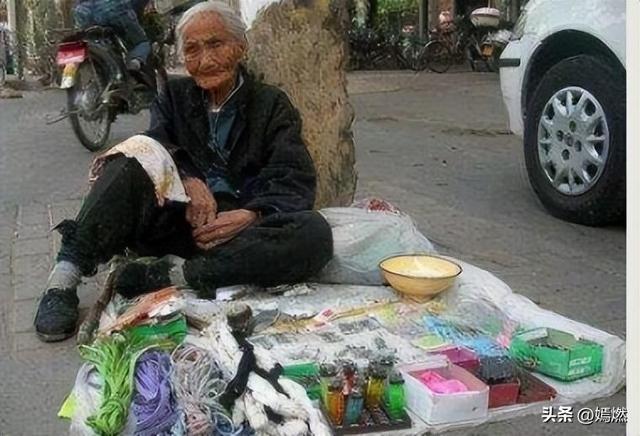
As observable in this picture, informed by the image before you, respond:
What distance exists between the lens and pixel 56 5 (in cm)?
1282

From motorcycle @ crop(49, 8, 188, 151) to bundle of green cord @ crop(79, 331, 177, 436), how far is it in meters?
4.58

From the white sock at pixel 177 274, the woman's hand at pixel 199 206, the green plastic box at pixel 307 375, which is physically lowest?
the green plastic box at pixel 307 375

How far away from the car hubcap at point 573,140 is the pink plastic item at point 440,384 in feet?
7.71

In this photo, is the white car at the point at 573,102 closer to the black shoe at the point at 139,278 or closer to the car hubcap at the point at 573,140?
the car hubcap at the point at 573,140

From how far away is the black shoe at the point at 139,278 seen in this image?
350 centimetres

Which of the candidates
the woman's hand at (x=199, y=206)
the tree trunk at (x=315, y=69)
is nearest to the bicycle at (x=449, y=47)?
the tree trunk at (x=315, y=69)

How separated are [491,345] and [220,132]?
1.34 meters

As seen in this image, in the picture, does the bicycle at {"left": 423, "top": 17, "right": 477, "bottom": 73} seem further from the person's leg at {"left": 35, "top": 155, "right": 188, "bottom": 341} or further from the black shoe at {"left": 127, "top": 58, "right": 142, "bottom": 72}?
the person's leg at {"left": 35, "top": 155, "right": 188, "bottom": 341}

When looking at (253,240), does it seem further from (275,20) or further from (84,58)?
(84,58)

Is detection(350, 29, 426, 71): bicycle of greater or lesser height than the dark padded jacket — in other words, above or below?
below

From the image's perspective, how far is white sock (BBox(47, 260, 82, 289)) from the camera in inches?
141

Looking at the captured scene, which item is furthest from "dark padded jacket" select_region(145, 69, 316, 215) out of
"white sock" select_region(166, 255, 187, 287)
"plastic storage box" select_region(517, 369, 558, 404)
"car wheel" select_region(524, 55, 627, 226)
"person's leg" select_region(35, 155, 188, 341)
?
"car wheel" select_region(524, 55, 627, 226)

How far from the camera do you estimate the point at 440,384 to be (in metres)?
2.81

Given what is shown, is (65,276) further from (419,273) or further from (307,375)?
(419,273)
